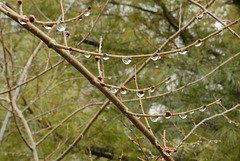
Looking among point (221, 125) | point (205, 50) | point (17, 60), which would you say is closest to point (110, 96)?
point (221, 125)

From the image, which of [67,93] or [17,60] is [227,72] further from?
[17,60]

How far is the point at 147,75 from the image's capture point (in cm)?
284

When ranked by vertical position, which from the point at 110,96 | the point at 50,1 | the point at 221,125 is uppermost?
the point at 50,1

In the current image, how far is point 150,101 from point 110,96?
5.92 ft

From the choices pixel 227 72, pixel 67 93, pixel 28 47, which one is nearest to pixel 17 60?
pixel 28 47

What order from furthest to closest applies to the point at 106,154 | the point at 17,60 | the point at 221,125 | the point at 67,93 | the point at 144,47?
1. the point at 17,60
2. the point at 67,93
3. the point at 106,154
4. the point at 144,47
5. the point at 221,125

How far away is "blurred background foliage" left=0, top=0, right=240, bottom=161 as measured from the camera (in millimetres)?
2385

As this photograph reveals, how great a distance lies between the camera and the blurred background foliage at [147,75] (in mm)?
2385

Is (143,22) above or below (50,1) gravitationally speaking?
below

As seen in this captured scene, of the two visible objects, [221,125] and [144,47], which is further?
[144,47]

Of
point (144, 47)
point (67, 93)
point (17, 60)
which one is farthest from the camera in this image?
point (17, 60)

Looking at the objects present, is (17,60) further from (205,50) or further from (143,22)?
(205,50)

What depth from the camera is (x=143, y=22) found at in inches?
109

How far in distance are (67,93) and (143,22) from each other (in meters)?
1.37
